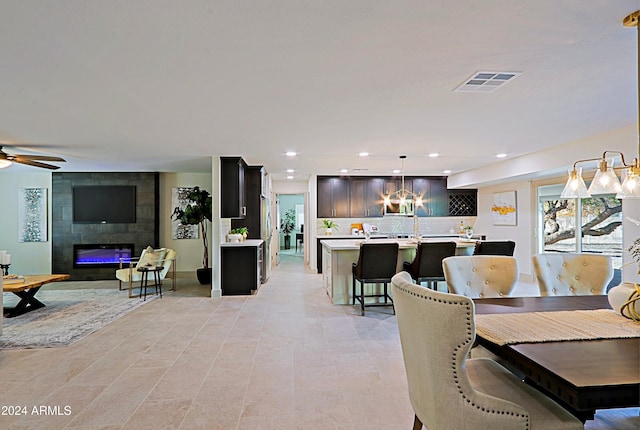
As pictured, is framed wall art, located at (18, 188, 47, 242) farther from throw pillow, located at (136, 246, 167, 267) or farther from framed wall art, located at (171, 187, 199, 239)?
throw pillow, located at (136, 246, 167, 267)

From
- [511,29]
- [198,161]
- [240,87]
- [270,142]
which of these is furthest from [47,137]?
[511,29]

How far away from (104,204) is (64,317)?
12.1 feet

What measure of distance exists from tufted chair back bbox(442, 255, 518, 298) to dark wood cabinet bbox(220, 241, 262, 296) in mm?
3915

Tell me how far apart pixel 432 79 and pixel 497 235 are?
21.4 ft

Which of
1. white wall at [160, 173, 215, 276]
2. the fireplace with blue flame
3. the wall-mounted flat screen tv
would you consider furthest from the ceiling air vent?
the fireplace with blue flame

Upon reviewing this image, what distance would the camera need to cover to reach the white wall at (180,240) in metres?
8.16

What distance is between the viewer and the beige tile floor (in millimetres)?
2307

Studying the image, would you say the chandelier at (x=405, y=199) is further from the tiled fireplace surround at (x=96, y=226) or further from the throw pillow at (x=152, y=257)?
the tiled fireplace surround at (x=96, y=226)

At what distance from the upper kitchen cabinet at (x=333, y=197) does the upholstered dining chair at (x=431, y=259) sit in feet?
13.5

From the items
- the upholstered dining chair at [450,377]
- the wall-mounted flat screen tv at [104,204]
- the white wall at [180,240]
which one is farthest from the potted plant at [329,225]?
the upholstered dining chair at [450,377]

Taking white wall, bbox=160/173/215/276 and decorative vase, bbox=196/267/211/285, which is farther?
white wall, bbox=160/173/215/276

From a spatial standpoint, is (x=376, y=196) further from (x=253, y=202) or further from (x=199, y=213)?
(x=199, y=213)

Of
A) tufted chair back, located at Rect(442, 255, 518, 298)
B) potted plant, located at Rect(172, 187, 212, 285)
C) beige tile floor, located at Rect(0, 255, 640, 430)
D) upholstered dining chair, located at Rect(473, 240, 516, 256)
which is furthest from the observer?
potted plant, located at Rect(172, 187, 212, 285)

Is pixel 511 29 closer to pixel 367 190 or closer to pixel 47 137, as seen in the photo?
pixel 47 137
